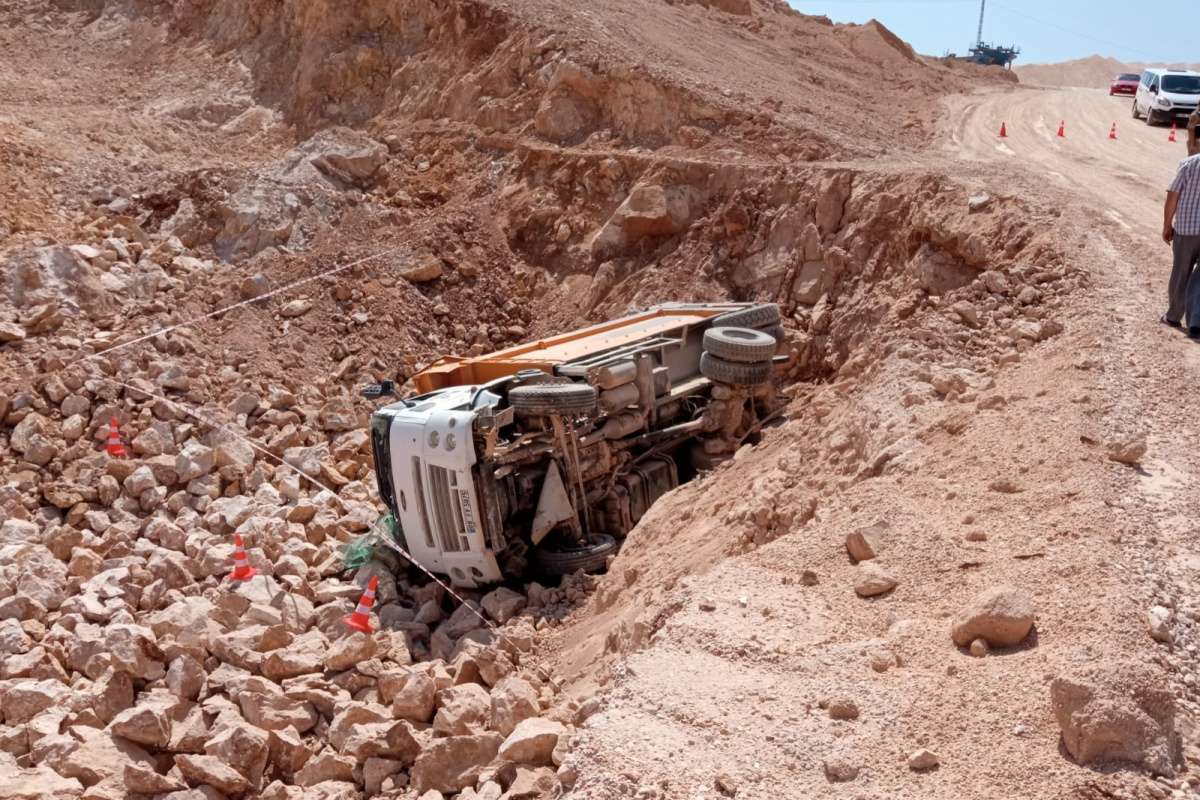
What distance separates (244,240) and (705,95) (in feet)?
24.1

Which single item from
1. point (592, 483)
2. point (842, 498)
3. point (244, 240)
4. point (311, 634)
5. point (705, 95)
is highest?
point (705, 95)

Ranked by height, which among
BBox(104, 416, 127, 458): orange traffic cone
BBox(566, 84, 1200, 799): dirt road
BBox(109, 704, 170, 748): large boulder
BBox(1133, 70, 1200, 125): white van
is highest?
BBox(1133, 70, 1200, 125): white van

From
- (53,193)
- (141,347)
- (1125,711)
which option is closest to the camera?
(1125,711)

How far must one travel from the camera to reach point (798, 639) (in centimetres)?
633

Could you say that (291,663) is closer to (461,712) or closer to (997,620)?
(461,712)

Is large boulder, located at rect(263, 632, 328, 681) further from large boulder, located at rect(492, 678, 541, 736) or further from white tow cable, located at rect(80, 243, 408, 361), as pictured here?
white tow cable, located at rect(80, 243, 408, 361)

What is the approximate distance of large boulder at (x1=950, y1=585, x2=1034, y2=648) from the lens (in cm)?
561

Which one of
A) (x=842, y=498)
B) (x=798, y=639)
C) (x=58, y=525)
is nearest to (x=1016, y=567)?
(x=798, y=639)

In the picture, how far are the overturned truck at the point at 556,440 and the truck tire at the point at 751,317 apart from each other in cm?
14

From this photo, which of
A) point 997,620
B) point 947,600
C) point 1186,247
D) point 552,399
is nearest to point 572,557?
point 552,399

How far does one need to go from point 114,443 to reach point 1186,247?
10661mm

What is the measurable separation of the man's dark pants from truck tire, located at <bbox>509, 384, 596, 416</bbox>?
5070mm

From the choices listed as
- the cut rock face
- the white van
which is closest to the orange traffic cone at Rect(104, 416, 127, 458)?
the cut rock face

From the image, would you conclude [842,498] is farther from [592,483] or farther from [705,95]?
[705,95]
